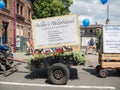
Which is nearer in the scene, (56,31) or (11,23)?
(56,31)

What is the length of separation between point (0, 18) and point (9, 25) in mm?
2974

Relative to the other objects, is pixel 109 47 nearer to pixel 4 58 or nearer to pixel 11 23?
pixel 4 58

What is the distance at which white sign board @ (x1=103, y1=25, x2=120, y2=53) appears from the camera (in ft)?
33.8

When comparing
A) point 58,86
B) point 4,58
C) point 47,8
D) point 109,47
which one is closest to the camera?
point 58,86

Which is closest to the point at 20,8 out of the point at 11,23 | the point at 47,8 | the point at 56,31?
the point at 11,23

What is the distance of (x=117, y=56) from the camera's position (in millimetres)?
10195

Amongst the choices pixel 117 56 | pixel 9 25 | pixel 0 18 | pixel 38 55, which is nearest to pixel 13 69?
pixel 38 55

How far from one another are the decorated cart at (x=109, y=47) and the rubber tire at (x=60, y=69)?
1915 millimetres

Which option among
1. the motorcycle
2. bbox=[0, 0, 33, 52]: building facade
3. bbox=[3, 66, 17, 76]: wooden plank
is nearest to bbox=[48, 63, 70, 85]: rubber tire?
bbox=[3, 66, 17, 76]: wooden plank

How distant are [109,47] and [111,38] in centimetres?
35

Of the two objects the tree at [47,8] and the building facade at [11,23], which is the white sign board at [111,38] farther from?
the tree at [47,8]

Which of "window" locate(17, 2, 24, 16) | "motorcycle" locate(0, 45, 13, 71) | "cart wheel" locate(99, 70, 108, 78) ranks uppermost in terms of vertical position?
"window" locate(17, 2, 24, 16)

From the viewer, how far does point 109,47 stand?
10.3 meters

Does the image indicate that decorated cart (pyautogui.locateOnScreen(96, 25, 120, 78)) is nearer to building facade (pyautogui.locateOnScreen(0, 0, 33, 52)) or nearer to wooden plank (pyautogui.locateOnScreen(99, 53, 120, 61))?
wooden plank (pyautogui.locateOnScreen(99, 53, 120, 61))
